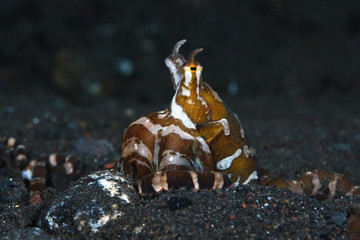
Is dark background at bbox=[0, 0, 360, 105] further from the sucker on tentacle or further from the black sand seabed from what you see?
the black sand seabed

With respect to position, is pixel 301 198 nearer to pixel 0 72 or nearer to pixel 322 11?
pixel 0 72

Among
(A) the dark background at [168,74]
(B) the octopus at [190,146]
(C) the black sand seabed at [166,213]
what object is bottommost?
(C) the black sand seabed at [166,213]

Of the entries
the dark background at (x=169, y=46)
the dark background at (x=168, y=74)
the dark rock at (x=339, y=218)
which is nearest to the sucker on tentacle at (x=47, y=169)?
the dark background at (x=168, y=74)

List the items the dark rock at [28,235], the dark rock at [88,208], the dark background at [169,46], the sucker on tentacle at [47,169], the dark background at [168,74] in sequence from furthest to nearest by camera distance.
Result: the dark background at [169,46] → the dark background at [168,74] → the sucker on tentacle at [47,169] → the dark rock at [88,208] → the dark rock at [28,235]

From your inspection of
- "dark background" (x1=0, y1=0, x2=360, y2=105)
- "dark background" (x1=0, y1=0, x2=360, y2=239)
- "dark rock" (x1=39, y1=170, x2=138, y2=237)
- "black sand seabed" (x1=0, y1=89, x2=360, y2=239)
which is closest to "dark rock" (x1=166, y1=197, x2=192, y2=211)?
"black sand seabed" (x1=0, y1=89, x2=360, y2=239)

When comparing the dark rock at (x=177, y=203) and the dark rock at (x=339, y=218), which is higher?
the dark rock at (x=177, y=203)

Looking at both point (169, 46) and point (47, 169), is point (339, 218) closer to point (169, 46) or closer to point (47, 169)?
point (47, 169)

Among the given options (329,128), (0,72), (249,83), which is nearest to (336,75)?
(249,83)

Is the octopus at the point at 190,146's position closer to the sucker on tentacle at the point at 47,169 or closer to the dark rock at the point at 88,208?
the dark rock at the point at 88,208

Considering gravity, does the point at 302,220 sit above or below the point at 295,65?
below
